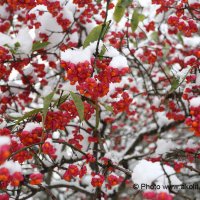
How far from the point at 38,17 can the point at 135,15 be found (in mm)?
1057

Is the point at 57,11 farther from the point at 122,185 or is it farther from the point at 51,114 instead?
the point at 122,185

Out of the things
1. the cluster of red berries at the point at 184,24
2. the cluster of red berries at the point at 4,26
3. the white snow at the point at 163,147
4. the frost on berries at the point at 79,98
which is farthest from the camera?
the cluster of red berries at the point at 4,26

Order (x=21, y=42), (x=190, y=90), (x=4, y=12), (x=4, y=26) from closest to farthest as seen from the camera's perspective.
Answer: (x=190, y=90) < (x=21, y=42) < (x=4, y=26) < (x=4, y=12)

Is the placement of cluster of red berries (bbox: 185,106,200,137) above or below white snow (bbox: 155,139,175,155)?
below

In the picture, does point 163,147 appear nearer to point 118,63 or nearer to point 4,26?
point 118,63

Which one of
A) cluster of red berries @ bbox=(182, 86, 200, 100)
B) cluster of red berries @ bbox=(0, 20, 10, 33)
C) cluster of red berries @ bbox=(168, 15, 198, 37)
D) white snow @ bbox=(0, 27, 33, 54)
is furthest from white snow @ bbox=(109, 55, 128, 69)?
cluster of red berries @ bbox=(0, 20, 10, 33)

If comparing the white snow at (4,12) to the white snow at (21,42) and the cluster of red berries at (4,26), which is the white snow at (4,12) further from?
the white snow at (21,42)

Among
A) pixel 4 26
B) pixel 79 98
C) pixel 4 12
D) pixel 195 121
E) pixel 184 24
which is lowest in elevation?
pixel 195 121

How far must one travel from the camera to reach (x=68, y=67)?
2080 mm

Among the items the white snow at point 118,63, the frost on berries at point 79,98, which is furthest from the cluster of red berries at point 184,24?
the white snow at point 118,63

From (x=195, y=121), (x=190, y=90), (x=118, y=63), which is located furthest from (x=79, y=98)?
(x=190, y=90)

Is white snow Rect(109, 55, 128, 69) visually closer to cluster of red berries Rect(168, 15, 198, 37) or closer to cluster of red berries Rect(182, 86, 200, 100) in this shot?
cluster of red berries Rect(182, 86, 200, 100)

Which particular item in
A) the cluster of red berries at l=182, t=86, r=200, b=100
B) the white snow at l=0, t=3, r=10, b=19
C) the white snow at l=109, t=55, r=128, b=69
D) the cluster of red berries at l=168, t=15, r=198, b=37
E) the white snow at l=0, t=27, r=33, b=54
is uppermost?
the white snow at l=0, t=3, r=10, b=19

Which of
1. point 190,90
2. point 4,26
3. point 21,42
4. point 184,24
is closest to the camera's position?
point 190,90
